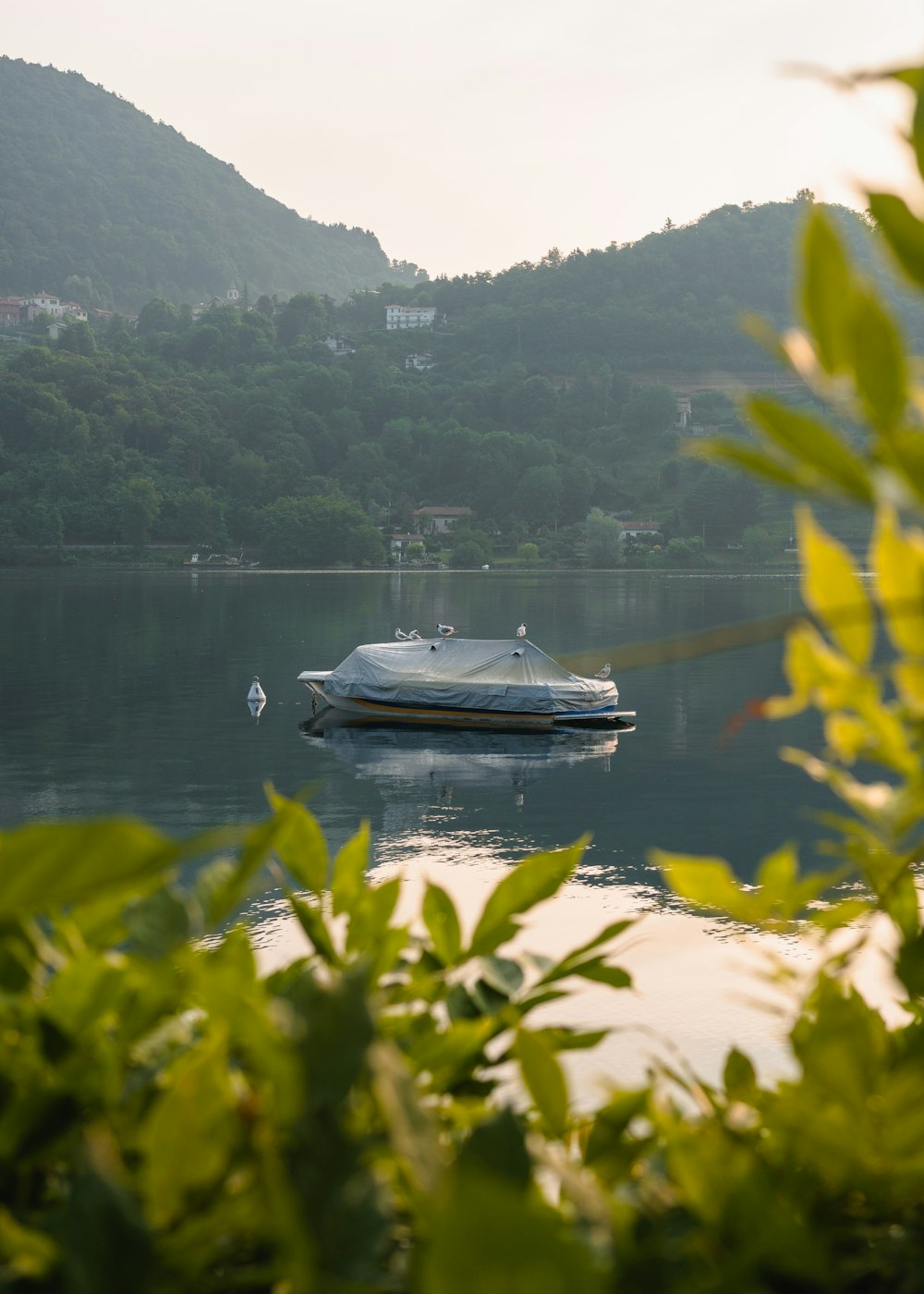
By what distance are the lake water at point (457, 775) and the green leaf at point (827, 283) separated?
0.18 meters

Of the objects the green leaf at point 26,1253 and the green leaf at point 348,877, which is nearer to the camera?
the green leaf at point 26,1253

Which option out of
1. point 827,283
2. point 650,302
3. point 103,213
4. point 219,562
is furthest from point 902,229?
point 103,213

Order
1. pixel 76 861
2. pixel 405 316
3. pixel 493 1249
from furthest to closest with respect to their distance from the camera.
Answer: pixel 405 316
pixel 76 861
pixel 493 1249

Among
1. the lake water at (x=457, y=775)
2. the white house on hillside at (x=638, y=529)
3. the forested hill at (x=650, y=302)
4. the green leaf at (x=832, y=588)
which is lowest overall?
the lake water at (x=457, y=775)

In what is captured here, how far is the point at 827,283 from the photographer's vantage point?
1.51 ft

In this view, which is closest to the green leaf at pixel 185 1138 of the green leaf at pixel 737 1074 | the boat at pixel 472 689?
the green leaf at pixel 737 1074

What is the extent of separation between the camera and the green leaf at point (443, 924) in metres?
0.86

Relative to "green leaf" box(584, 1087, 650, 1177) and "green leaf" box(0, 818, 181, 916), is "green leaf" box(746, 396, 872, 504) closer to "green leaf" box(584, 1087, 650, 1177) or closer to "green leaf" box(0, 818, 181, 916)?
"green leaf" box(0, 818, 181, 916)

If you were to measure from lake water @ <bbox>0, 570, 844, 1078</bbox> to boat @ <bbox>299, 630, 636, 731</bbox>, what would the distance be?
461 millimetres

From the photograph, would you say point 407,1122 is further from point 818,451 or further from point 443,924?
point 443,924

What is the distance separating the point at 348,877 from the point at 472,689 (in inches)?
906

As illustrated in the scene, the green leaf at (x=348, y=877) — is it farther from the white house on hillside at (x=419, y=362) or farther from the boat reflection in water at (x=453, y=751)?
the white house on hillside at (x=419, y=362)

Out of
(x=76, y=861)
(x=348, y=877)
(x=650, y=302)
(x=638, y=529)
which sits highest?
(x=650, y=302)

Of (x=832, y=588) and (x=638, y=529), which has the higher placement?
(x=832, y=588)
